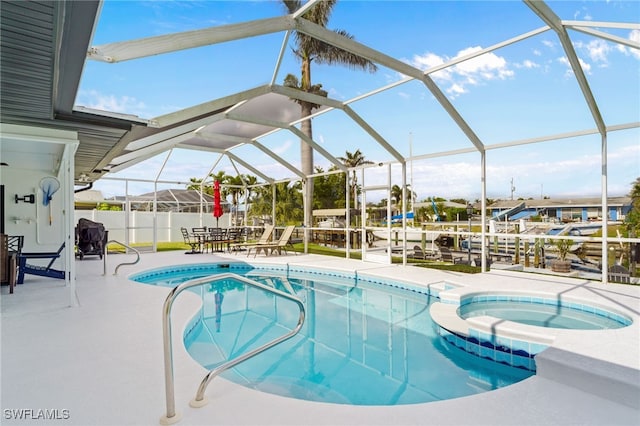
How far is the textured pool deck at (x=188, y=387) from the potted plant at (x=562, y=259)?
3.27 m

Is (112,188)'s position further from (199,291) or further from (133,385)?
(133,385)

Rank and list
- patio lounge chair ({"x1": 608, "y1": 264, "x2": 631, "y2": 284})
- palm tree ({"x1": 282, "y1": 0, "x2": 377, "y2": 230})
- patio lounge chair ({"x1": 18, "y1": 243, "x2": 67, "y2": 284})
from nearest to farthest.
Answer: patio lounge chair ({"x1": 18, "y1": 243, "x2": 67, "y2": 284}) → patio lounge chair ({"x1": 608, "y1": 264, "x2": 631, "y2": 284}) → palm tree ({"x1": 282, "y1": 0, "x2": 377, "y2": 230})

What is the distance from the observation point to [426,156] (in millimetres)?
9062

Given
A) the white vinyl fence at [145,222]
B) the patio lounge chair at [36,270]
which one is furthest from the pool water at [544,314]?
the white vinyl fence at [145,222]

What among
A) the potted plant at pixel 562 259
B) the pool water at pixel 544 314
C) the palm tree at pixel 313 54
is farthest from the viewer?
the palm tree at pixel 313 54

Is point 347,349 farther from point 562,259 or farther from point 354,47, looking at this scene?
point 562,259

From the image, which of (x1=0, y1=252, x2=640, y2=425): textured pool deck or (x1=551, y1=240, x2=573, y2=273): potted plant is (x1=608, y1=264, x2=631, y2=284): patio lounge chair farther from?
(x1=0, y1=252, x2=640, y2=425): textured pool deck

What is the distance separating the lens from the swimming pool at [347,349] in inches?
151

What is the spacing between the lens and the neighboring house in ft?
23.2

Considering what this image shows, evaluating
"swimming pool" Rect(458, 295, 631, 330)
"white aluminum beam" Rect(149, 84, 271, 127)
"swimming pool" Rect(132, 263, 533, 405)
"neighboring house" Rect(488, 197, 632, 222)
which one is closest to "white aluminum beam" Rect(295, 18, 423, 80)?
"white aluminum beam" Rect(149, 84, 271, 127)

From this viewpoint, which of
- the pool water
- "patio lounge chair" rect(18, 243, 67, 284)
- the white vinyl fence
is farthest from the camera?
the white vinyl fence

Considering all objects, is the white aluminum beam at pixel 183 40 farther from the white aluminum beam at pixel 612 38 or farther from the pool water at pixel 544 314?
the pool water at pixel 544 314

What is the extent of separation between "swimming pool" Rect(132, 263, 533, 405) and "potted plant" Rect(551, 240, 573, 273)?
3.38 metres

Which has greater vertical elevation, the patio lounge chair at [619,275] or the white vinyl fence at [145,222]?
the white vinyl fence at [145,222]
